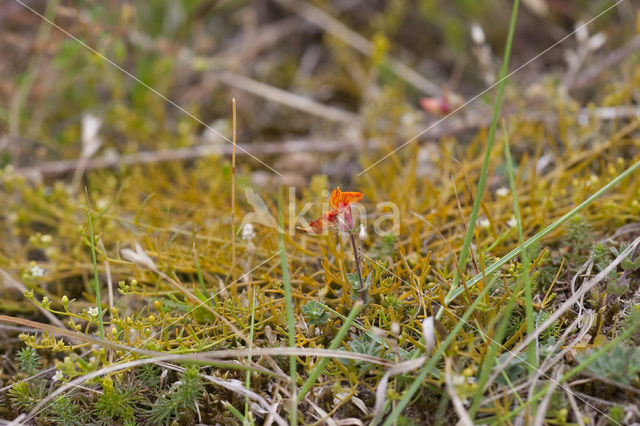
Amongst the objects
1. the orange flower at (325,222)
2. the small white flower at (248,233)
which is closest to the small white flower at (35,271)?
the small white flower at (248,233)

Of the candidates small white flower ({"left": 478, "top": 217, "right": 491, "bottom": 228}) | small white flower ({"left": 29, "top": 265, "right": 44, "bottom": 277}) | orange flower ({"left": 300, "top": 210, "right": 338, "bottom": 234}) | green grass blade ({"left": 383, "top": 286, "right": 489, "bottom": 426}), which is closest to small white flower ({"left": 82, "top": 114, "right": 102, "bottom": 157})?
small white flower ({"left": 29, "top": 265, "right": 44, "bottom": 277})

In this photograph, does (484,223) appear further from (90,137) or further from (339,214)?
(90,137)

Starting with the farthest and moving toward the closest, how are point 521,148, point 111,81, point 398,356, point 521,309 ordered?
1. point 111,81
2. point 521,148
3. point 521,309
4. point 398,356

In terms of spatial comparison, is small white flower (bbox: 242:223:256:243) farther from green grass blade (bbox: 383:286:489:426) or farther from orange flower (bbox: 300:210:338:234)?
green grass blade (bbox: 383:286:489:426)

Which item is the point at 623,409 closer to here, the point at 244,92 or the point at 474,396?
the point at 474,396

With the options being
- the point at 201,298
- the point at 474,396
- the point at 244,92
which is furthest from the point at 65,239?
the point at 474,396

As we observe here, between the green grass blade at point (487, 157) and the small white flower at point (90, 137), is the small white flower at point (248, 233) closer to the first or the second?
the green grass blade at point (487, 157)

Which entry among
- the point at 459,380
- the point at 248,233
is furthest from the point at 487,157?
the point at 248,233

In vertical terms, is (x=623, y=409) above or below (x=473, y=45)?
below
